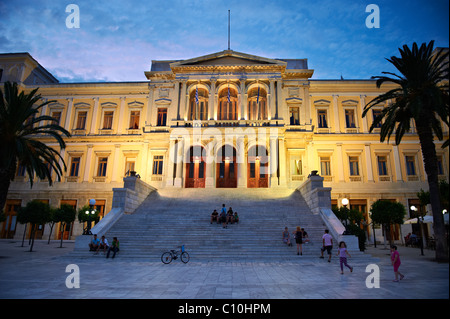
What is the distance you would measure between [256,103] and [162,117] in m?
10.6

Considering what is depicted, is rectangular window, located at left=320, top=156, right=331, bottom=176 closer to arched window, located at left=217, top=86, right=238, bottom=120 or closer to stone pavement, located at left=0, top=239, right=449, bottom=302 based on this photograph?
arched window, located at left=217, top=86, right=238, bottom=120

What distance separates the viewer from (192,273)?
10070mm

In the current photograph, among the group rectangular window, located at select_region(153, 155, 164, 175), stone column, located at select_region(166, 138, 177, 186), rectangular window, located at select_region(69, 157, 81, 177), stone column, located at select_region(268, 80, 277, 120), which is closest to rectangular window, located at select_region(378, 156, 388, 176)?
stone column, located at select_region(268, 80, 277, 120)

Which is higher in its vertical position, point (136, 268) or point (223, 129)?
point (223, 129)

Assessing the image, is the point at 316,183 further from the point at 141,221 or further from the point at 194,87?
the point at 194,87

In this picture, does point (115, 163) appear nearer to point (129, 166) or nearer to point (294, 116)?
point (129, 166)

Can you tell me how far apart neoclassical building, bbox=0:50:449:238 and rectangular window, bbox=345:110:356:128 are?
4.4 inches

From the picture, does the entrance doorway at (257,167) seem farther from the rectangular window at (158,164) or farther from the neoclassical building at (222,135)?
the rectangular window at (158,164)

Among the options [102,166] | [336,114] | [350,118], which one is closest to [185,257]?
[102,166]

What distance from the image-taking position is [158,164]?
99.1 feet

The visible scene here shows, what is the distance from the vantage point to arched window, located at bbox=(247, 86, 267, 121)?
30.4m

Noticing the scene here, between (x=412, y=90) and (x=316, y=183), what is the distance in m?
8.33

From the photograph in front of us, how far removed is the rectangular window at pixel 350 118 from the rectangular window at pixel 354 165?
365 centimetres
